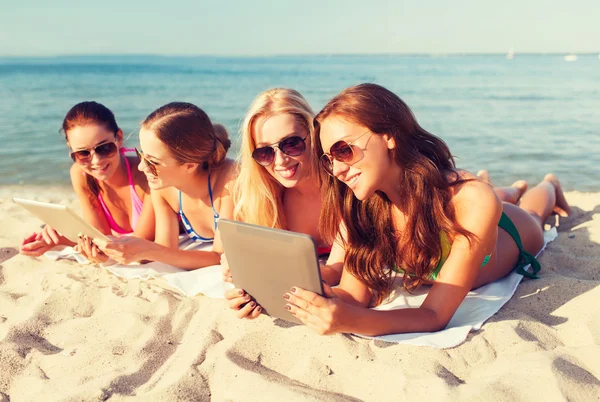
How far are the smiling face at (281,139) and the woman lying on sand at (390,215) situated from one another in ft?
1.46

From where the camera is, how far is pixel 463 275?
2852 millimetres

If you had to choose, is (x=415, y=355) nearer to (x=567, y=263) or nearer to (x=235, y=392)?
(x=235, y=392)

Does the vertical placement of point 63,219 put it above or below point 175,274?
above

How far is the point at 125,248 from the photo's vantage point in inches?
154

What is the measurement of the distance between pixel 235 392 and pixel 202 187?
6.97 feet

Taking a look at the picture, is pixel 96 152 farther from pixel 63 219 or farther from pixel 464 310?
pixel 464 310

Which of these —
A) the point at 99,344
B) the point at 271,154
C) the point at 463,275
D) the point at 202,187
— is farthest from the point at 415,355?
the point at 202,187

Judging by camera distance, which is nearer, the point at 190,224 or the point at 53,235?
the point at 53,235

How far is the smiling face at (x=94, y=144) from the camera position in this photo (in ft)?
14.1

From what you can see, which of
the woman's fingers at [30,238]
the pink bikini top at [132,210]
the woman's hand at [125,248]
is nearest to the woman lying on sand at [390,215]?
the woman's hand at [125,248]

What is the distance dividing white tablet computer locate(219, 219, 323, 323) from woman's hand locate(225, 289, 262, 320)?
0.04 m

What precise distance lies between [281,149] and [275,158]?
0.07 metres

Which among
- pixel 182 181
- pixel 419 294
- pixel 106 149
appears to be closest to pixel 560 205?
pixel 419 294

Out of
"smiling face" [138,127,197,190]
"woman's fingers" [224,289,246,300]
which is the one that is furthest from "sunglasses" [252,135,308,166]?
"woman's fingers" [224,289,246,300]
